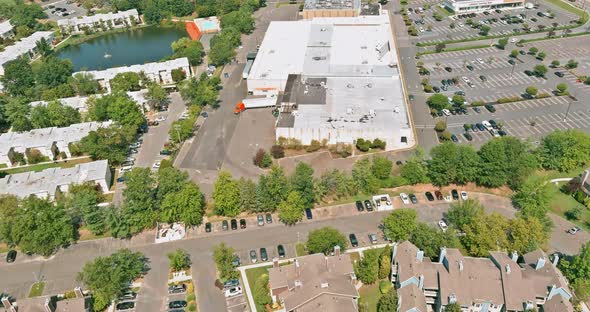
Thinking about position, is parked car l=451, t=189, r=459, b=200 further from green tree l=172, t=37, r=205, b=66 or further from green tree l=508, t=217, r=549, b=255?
green tree l=172, t=37, r=205, b=66

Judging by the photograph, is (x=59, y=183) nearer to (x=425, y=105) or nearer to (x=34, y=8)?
(x=425, y=105)

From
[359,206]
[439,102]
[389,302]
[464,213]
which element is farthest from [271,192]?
[439,102]

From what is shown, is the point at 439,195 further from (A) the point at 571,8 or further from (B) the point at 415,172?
(A) the point at 571,8

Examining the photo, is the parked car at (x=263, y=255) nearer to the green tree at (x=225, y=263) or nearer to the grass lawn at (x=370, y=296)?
the green tree at (x=225, y=263)

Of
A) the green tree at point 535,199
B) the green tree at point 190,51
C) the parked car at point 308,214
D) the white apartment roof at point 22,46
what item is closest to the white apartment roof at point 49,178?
the parked car at point 308,214

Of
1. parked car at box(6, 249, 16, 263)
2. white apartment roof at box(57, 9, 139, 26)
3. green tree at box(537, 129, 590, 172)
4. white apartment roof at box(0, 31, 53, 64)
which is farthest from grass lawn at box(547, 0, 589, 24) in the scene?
white apartment roof at box(0, 31, 53, 64)
